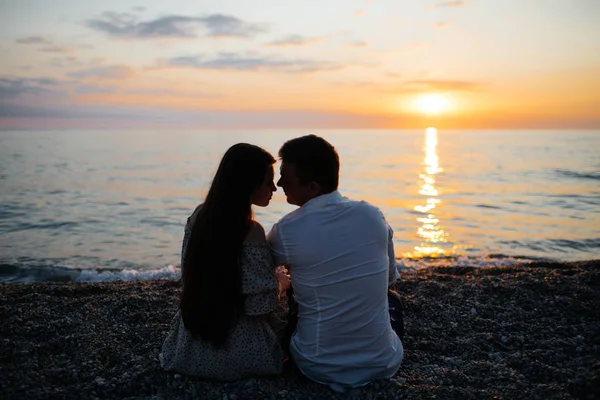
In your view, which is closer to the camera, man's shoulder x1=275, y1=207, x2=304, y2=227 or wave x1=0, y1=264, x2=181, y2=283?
man's shoulder x1=275, y1=207, x2=304, y2=227

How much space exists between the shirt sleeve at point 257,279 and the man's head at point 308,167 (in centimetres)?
53

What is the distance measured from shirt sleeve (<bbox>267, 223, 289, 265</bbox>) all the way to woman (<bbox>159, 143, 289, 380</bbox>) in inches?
2.2

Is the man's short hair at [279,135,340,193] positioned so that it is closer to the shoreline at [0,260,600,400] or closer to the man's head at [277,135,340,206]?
the man's head at [277,135,340,206]

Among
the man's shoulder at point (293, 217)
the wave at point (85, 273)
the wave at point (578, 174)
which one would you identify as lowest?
the wave at point (85, 273)

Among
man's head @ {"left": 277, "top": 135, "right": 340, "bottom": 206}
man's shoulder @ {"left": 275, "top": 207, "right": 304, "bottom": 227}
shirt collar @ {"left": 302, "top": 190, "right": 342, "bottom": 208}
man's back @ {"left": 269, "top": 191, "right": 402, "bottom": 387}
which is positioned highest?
man's head @ {"left": 277, "top": 135, "right": 340, "bottom": 206}

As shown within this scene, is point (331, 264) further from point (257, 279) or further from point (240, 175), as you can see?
point (240, 175)

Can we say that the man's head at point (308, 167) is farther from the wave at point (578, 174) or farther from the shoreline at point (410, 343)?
the wave at point (578, 174)

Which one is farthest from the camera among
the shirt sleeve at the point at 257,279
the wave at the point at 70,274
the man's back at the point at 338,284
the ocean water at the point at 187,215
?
the ocean water at the point at 187,215

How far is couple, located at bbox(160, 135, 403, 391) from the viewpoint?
→ 3.55m

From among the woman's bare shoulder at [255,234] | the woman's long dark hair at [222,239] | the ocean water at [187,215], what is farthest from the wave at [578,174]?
the woman's long dark hair at [222,239]

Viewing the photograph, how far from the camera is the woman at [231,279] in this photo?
140 inches

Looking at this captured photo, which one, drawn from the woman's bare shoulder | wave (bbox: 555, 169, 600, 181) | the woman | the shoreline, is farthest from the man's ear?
wave (bbox: 555, 169, 600, 181)

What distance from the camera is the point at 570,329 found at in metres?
5.53

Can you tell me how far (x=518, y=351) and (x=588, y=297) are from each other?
7.54 ft
